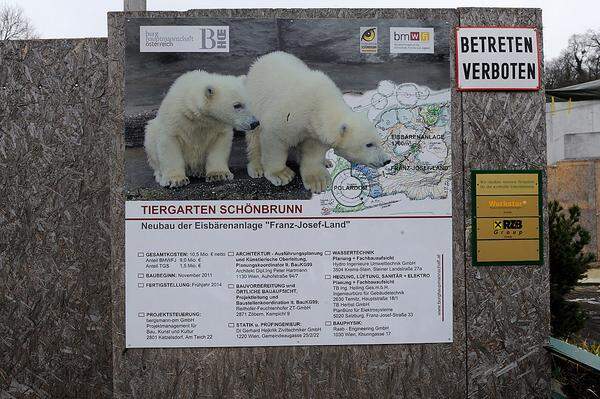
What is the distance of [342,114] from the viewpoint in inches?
177

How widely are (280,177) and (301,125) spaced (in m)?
0.38

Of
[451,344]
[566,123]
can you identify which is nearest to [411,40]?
[451,344]

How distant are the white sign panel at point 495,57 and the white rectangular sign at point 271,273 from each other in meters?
1.00

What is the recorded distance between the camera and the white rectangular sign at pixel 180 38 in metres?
4.42

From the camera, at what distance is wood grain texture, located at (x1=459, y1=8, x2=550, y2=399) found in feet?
15.0

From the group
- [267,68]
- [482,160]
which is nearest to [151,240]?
[267,68]

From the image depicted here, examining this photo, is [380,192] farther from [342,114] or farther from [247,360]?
[247,360]

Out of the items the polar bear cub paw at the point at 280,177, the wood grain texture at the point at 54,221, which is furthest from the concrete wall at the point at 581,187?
the wood grain texture at the point at 54,221

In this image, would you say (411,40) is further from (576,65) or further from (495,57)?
(576,65)

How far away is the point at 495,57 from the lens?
455cm

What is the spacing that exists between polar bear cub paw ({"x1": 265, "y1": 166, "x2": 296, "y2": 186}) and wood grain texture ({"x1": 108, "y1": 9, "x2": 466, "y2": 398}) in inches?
39.3

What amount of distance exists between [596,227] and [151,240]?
14.9 meters

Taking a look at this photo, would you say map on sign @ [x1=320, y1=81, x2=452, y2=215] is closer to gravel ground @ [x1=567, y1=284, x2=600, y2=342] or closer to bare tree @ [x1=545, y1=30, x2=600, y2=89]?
gravel ground @ [x1=567, y1=284, x2=600, y2=342]

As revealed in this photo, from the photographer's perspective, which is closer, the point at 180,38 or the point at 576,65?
the point at 180,38
